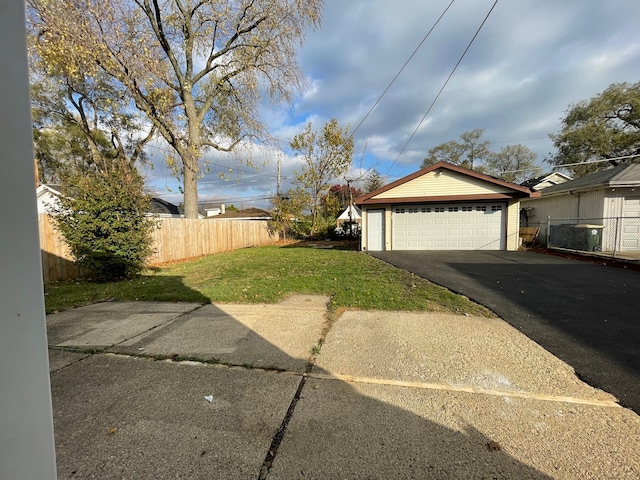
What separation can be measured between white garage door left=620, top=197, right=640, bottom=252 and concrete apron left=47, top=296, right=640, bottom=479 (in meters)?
12.8

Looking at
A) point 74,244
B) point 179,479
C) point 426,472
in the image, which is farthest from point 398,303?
point 74,244

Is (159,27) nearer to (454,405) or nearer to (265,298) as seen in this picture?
(265,298)

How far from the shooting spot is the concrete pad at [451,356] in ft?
9.02

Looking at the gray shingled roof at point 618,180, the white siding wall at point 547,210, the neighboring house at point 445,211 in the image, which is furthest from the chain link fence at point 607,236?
the white siding wall at point 547,210

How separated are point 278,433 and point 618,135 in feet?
108

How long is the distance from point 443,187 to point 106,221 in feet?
42.6

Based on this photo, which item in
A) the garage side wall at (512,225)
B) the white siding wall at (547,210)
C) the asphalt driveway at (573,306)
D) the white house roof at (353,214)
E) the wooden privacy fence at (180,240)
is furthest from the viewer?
the white house roof at (353,214)

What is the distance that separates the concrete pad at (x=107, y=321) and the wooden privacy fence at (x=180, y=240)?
2.95 feet

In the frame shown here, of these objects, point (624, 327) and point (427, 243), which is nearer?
point (624, 327)

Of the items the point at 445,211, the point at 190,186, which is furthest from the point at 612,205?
the point at 190,186

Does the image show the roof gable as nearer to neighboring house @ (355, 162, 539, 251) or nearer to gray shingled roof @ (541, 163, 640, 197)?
neighboring house @ (355, 162, 539, 251)

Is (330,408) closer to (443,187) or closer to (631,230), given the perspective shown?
(443,187)

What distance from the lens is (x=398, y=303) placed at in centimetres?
529

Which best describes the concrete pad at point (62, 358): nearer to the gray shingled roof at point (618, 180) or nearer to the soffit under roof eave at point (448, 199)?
the soffit under roof eave at point (448, 199)
